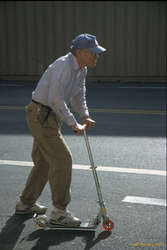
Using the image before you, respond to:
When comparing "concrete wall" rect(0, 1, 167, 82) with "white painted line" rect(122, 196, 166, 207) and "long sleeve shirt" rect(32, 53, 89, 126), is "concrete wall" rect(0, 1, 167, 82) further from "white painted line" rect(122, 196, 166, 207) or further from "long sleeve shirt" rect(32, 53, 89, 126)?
"long sleeve shirt" rect(32, 53, 89, 126)

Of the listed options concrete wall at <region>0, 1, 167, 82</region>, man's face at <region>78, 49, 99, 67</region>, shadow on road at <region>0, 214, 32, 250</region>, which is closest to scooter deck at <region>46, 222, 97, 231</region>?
shadow on road at <region>0, 214, 32, 250</region>

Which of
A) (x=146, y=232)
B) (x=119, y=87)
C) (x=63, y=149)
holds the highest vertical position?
(x=63, y=149)

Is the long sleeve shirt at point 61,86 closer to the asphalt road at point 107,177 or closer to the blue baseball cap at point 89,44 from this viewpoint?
the blue baseball cap at point 89,44

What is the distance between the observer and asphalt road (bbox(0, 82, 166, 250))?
472cm

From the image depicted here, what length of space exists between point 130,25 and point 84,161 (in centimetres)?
1167

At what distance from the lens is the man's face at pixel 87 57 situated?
4.34 metres

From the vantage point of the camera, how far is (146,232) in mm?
4891

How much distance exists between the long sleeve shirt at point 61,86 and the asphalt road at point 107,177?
2.11ft

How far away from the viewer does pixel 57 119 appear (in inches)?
183

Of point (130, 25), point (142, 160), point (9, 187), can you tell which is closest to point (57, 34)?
point (130, 25)

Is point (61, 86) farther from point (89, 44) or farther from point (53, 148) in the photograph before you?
point (53, 148)

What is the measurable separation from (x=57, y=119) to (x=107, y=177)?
2.33 metres

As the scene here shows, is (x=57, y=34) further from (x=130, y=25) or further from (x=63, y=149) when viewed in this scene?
(x=63, y=149)

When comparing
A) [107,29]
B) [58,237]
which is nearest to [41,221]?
[58,237]
